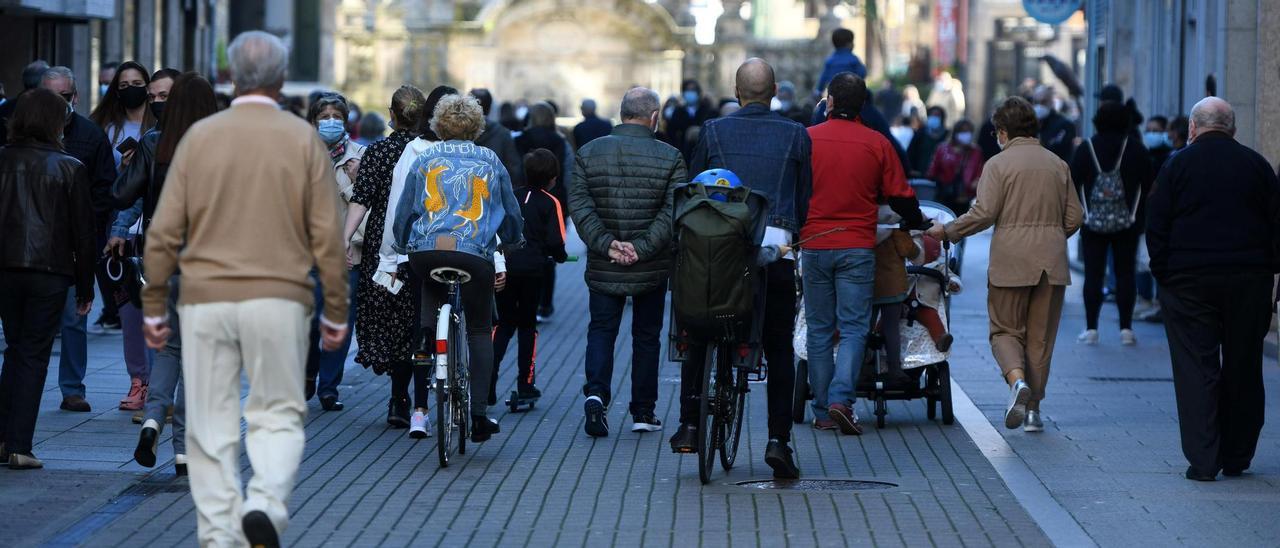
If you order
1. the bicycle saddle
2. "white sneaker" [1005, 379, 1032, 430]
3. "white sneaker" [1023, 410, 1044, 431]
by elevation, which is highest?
the bicycle saddle

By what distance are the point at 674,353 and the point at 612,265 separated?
4.11ft

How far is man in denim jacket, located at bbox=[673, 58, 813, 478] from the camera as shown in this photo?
971 cm

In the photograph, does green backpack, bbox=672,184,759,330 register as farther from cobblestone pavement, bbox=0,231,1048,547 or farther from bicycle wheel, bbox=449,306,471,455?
bicycle wheel, bbox=449,306,471,455

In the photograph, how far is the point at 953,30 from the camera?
56.9 metres

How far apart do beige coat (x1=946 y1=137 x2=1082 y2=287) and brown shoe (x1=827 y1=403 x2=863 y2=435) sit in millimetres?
1078

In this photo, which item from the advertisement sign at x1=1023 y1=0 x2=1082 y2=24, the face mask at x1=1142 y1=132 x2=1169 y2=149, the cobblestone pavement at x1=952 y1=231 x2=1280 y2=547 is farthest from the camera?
the advertisement sign at x1=1023 y1=0 x2=1082 y2=24

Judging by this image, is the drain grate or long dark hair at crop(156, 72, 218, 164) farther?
the drain grate

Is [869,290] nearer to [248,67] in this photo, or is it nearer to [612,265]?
[612,265]

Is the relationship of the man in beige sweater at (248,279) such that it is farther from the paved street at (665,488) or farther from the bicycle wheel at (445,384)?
the bicycle wheel at (445,384)

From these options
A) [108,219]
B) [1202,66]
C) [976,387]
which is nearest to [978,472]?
[976,387]

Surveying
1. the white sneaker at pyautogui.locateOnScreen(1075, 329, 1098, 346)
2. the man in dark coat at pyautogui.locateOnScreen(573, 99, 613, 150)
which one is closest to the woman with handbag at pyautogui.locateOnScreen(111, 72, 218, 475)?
the white sneaker at pyautogui.locateOnScreen(1075, 329, 1098, 346)

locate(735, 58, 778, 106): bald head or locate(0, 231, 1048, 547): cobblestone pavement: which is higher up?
locate(735, 58, 778, 106): bald head

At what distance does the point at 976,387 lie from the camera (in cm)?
1341

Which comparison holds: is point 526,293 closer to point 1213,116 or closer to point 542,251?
point 542,251
